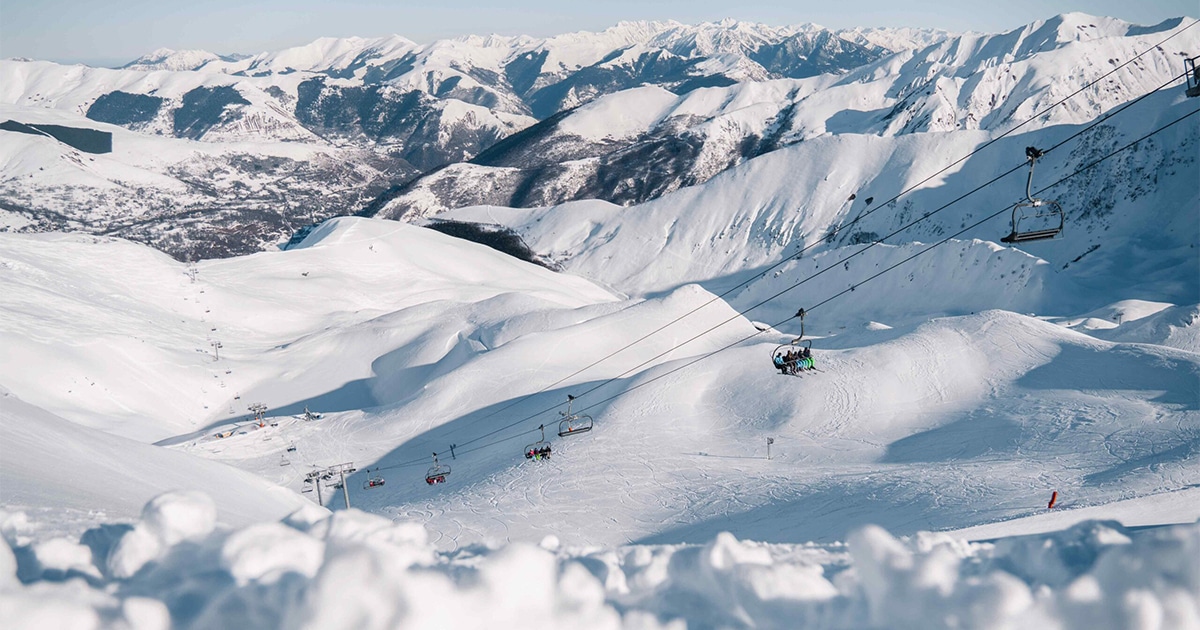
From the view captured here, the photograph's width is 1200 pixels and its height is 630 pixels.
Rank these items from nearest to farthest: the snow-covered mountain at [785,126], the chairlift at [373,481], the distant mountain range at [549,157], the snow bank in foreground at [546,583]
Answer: the snow bank in foreground at [546,583] < the chairlift at [373,481] < the snow-covered mountain at [785,126] < the distant mountain range at [549,157]

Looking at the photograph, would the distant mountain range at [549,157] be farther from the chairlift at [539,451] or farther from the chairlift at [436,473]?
the chairlift at [436,473]

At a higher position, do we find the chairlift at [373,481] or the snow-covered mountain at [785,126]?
the snow-covered mountain at [785,126]

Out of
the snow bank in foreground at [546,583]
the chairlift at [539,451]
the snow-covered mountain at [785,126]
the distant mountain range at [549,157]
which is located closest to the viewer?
the snow bank in foreground at [546,583]

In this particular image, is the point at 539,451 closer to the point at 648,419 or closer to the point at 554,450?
the point at 554,450

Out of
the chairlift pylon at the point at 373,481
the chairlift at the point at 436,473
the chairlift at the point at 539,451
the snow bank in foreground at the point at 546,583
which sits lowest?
the chairlift pylon at the point at 373,481

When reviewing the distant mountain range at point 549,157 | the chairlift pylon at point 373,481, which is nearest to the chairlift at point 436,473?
the chairlift pylon at point 373,481

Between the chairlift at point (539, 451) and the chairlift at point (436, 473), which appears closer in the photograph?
the chairlift at point (539, 451)

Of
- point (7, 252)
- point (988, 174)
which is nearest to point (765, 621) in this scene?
point (7, 252)
